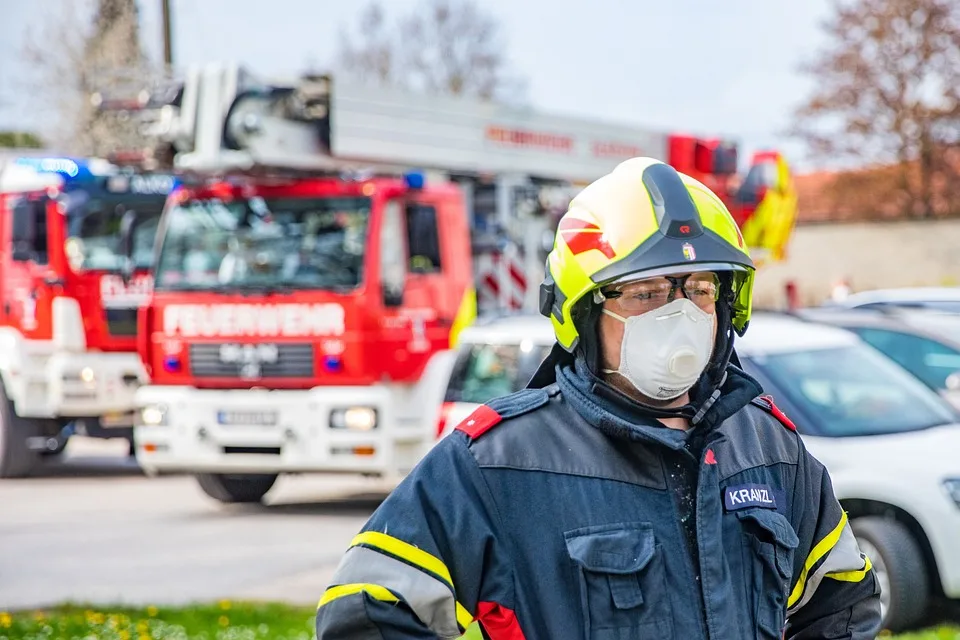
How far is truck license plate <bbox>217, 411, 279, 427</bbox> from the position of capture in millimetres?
10141

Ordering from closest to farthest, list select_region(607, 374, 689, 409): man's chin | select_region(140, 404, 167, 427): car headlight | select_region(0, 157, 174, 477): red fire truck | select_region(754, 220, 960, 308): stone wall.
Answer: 1. select_region(607, 374, 689, 409): man's chin
2. select_region(140, 404, 167, 427): car headlight
3. select_region(0, 157, 174, 477): red fire truck
4. select_region(754, 220, 960, 308): stone wall

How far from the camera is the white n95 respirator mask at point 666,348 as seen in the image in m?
2.20

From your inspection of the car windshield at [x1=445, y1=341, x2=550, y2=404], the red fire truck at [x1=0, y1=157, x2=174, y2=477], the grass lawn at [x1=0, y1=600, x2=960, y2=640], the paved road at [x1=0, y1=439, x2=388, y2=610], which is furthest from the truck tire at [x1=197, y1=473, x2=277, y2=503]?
the grass lawn at [x1=0, y1=600, x2=960, y2=640]

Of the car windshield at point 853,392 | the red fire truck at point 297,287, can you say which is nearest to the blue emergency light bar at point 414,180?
the red fire truck at point 297,287

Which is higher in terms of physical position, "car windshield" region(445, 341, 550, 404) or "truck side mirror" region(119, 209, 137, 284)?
"truck side mirror" region(119, 209, 137, 284)

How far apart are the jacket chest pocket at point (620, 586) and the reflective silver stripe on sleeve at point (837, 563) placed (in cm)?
38

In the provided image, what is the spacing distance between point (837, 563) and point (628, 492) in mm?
452

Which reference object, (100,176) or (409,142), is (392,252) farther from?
(100,176)

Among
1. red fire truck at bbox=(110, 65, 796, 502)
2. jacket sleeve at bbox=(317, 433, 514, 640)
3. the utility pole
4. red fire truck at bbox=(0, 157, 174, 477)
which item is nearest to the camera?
jacket sleeve at bbox=(317, 433, 514, 640)

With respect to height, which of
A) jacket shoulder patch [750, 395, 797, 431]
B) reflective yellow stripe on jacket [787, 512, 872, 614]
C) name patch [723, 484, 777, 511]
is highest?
jacket shoulder patch [750, 395, 797, 431]

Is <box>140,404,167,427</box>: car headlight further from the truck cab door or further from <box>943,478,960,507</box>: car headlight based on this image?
<box>943,478,960,507</box>: car headlight

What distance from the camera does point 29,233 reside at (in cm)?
1252

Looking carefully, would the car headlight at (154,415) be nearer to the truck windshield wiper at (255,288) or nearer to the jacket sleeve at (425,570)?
the truck windshield wiper at (255,288)

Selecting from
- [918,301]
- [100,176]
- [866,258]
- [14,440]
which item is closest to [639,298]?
[918,301]
